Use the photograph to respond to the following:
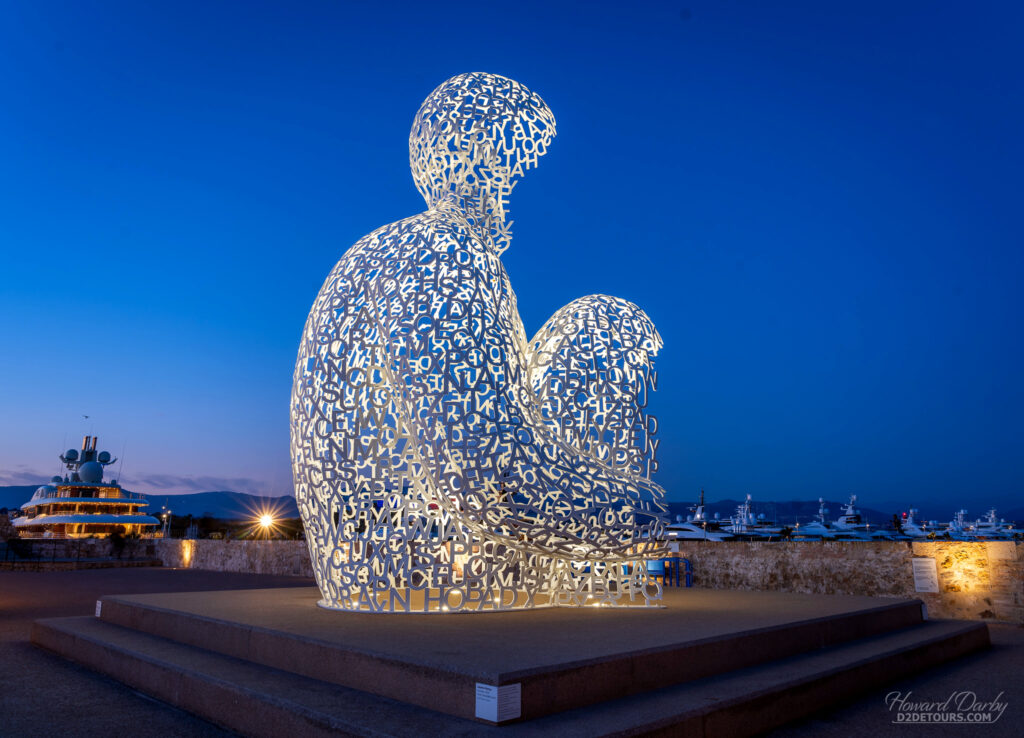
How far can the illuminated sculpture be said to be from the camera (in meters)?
5.87

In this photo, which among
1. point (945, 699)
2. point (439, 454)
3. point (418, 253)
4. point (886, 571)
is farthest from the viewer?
point (886, 571)

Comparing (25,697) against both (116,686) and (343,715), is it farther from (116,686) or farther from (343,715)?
(343,715)

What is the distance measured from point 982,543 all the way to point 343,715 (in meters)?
8.51

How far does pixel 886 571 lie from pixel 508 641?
684 cm

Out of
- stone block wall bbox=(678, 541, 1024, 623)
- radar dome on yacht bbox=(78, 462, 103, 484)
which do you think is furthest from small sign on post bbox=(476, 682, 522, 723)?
radar dome on yacht bbox=(78, 462, 103, 484)

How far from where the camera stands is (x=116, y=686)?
5.07 metres

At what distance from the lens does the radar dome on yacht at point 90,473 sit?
3666 centimetres

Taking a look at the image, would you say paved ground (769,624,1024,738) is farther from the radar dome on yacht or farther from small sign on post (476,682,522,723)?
the radar dome on yacht

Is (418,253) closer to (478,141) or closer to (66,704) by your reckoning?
(478,141)

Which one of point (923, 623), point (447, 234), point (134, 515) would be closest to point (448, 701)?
point (447, 234)

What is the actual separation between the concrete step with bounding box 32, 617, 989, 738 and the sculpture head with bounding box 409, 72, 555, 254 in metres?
4.58

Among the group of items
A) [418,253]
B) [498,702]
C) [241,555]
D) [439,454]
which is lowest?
[241,555]

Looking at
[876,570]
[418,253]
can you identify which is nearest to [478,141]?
[418,253]

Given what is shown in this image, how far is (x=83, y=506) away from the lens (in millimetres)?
35844
